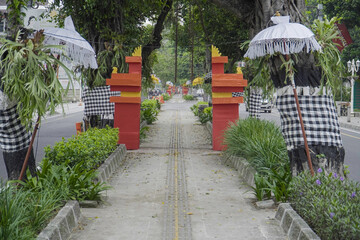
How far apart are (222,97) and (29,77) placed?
328 inches

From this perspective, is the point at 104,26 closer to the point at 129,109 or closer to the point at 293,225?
the point at 129,109

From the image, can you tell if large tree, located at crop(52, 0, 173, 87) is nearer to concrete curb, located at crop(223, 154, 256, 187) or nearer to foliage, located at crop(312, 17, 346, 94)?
concrete curb, located at crop(223, 154, 256, 187)

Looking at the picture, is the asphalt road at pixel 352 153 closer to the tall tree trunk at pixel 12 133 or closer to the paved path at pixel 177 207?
the paved path at pixel 177 207

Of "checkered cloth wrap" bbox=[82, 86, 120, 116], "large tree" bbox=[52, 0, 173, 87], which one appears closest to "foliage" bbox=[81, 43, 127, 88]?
"large tree" bbox=[52, 0, 173, 87]

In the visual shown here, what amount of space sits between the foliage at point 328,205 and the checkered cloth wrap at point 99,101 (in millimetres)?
9323

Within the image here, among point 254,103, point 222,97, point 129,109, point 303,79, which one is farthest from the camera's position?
point 254,103

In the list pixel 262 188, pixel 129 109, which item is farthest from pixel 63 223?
pixel 129 109

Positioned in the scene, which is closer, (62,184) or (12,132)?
(62,184)

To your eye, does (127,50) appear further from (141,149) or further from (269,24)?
(269,24)

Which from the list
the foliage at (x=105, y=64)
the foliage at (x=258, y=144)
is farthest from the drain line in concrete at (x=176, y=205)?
the foliage at (x=105, y=64)

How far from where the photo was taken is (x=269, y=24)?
8.16 m

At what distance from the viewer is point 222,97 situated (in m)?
13.5

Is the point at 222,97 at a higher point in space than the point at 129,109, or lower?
higher

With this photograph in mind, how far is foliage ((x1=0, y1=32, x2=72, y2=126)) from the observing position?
5789 mm
